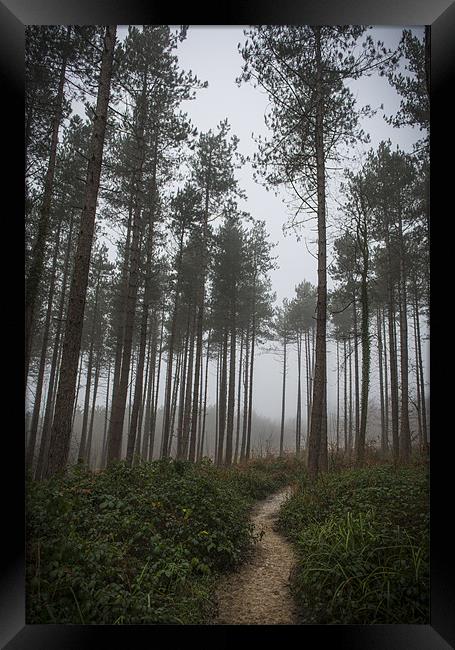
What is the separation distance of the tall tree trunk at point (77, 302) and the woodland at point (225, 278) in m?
0.03

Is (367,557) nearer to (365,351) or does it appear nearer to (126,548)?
(126,548)

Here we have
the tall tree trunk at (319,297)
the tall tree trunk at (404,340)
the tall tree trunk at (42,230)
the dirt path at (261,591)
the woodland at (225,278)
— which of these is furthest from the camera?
the tall tree trunk at (404,340)

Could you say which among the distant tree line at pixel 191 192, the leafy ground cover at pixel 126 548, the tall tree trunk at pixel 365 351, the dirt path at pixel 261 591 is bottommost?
the dirt path at pixel 261 591

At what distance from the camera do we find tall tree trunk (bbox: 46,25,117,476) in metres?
4.50

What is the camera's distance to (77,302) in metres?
4.83

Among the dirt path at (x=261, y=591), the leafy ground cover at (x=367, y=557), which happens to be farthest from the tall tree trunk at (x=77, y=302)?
the leafy ground cover at (x=367, y=557)

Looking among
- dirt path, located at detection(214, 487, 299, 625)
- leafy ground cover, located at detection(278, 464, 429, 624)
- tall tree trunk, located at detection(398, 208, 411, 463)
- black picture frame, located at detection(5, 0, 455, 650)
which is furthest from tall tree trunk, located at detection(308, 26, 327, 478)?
tall tree trunk, located at detection(398, 208, 411, 463)

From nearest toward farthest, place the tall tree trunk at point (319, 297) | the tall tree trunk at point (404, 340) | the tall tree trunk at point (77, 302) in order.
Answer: the tall tree trunk at point (77, 302)
the tall tree trunk at point (319, 297)
the tall tree trunk at point (404, 340)

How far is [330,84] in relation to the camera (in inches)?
239

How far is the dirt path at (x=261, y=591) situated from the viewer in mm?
3413
